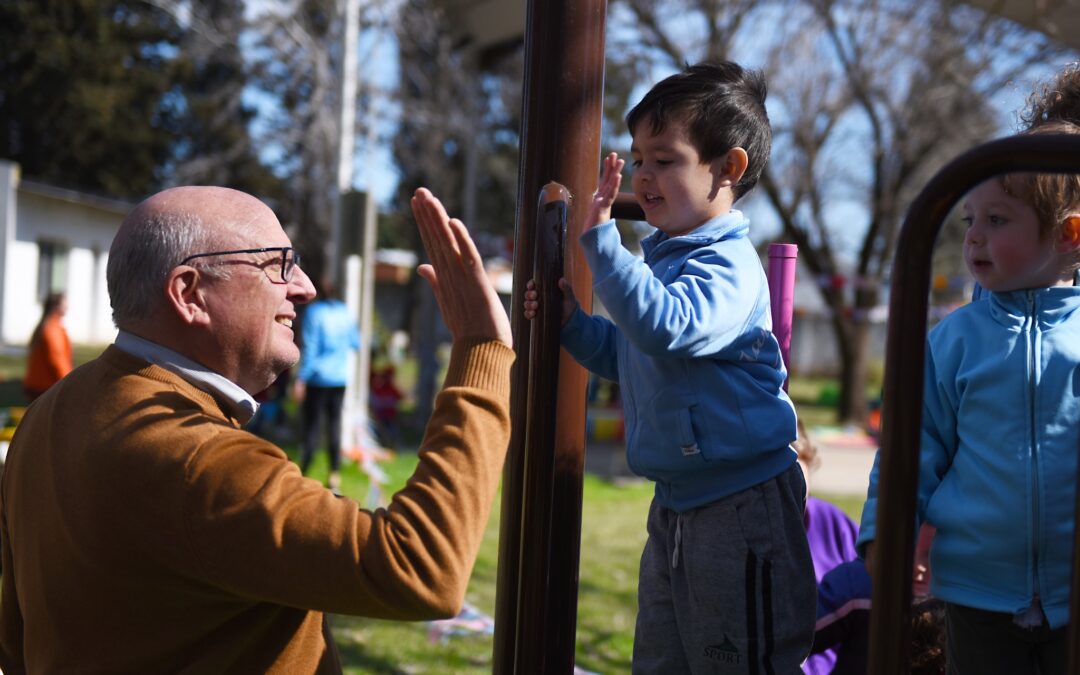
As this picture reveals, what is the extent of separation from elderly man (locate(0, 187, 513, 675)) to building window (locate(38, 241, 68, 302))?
98.5 feet

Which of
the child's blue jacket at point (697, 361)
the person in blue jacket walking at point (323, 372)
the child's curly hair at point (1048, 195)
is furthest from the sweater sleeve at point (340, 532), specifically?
the person in blue jacket walking at point (323, 372)

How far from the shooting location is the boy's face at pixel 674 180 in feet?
6.68

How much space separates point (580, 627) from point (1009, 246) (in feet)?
11.7

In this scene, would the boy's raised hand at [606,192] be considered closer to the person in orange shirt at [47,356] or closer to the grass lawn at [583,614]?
the grass lawn at [583,614]

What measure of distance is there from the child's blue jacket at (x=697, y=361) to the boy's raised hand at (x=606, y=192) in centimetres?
2

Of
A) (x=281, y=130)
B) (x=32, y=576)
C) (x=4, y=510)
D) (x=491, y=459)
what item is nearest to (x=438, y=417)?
(x=491, y=459)

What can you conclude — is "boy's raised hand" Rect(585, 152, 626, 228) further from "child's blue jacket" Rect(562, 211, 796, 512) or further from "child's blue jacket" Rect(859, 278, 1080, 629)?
"child's blue jacket" Rect(859, 278, 1080, 629)

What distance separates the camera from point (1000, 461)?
6.00 feet

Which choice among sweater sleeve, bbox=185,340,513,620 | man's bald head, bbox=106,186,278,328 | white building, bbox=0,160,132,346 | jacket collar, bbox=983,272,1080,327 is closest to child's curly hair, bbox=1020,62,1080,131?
jacket collar, bbox=983,272,1080,327

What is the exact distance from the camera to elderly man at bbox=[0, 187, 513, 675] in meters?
1.49

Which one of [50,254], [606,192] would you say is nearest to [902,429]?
[606,192]

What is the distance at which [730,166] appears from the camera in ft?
6.83

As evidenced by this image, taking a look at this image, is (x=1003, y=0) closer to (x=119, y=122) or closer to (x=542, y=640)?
(x=542, y=640)

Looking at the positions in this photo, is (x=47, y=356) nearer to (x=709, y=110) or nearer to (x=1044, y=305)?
(x=709, y=110)
